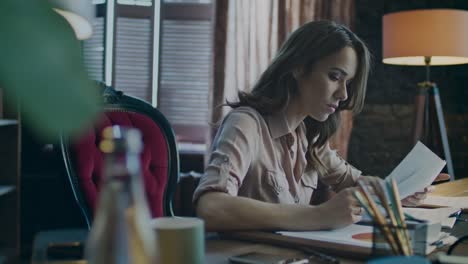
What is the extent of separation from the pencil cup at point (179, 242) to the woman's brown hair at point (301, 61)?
2.92 ft

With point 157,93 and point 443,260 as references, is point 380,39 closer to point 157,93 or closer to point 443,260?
point 157,93

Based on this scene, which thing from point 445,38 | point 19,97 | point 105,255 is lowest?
point 105,255

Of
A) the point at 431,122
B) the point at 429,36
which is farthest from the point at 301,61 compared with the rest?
the point at 431,122

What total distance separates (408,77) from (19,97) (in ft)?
11.9

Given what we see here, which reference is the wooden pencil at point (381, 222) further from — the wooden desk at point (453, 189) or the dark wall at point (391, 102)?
the dark wall at point (391, 102)

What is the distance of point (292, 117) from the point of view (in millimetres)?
1583

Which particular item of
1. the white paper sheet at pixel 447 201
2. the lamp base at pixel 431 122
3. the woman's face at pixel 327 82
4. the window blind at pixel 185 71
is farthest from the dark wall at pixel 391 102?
the woman's face at pixel 327 82

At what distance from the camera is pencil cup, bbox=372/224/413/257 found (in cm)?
76

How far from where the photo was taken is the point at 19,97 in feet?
1.27

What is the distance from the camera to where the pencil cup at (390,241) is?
0.76 metres

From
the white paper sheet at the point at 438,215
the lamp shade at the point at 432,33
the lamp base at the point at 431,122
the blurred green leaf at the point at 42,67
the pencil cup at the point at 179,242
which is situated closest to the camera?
the blurred green leaf at the point at 42,67

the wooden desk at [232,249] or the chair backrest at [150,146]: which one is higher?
the chair backrest at [150,146]

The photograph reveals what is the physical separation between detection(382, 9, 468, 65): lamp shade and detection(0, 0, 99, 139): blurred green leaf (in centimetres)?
272

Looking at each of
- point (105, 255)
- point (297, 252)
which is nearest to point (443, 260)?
point (297, 252)
